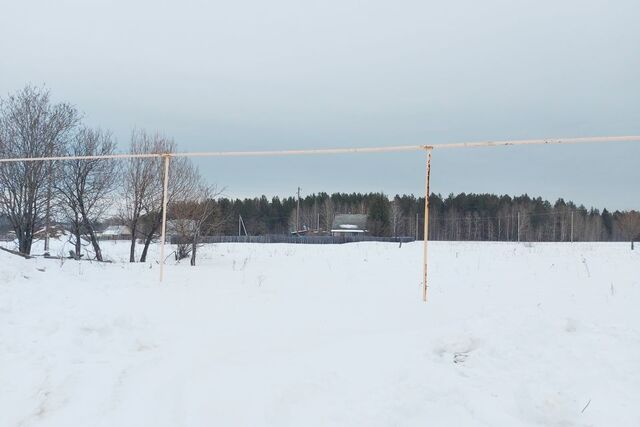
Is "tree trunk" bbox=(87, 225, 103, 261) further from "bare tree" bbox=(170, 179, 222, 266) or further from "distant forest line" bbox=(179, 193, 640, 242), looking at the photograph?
"distant forest line" bbox=(179, 193, 640, 242)

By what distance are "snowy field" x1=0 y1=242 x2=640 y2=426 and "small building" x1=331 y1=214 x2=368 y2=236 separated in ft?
185

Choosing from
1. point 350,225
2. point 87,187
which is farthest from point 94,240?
point 350,225

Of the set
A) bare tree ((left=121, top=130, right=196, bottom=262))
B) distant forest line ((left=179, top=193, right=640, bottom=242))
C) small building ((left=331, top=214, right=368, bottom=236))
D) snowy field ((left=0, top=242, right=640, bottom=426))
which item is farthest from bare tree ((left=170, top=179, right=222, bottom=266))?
distant forest line ((left=179, top=193, right=640, bottom=242))

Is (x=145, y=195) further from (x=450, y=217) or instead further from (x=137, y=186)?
(x=450, y=217)

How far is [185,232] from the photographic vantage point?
53.6ft

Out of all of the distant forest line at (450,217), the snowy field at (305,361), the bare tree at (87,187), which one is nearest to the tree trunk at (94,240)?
the bare tree at (87,187)

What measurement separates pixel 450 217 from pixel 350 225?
1077 inches

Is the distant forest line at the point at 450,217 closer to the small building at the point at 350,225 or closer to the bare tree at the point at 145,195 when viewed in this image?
the small building at the point at 350,225

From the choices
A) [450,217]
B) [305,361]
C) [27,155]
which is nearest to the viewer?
[305,361]

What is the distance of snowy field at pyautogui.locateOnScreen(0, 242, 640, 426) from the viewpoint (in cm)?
391

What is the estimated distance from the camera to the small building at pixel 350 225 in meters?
64.6

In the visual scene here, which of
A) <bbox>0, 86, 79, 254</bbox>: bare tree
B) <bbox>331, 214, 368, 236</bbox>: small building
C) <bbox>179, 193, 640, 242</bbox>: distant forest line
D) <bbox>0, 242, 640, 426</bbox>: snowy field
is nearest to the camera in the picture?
<bbox>0, 242, 640, 426</bbox>: snowy field

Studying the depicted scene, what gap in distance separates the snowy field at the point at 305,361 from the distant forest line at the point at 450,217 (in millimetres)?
63094

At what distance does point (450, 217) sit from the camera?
86125 millimetres
